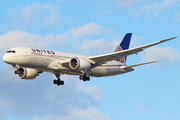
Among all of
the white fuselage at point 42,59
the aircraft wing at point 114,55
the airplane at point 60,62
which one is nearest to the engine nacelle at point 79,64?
the airplane at point 60,62

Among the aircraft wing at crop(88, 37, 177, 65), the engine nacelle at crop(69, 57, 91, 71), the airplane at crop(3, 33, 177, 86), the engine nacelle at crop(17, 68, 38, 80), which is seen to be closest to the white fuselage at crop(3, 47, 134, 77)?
the airplane at crop(3, 33, 177, 86)

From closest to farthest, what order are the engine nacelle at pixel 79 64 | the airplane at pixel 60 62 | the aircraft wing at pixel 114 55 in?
the aircraft wing at pixel 114 55 < the airplane at pixel 60 62 < the engine nacelle at pixel 79 64

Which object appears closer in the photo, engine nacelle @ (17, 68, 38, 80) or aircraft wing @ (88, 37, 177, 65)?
aircraft wing @ (88, 37, 177, 65)

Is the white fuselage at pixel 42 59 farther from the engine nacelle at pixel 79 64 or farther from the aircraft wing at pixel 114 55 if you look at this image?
the aircraft wing at pixel 114 55

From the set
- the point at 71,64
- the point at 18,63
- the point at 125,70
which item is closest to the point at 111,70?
the point at 125,70

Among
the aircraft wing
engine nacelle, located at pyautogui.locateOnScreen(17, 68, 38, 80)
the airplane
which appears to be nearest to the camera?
the aircraft wing

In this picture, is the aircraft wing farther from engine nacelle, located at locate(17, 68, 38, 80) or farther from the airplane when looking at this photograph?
engine nacelle, located at locate(17, 68, 38, 80)

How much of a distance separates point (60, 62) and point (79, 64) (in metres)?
2.90

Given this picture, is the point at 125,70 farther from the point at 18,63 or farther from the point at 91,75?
the point at 18,63

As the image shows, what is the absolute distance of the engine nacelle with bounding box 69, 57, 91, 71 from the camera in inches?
1660

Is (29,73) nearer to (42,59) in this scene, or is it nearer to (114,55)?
(42,59)

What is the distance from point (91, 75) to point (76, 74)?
2569 mm

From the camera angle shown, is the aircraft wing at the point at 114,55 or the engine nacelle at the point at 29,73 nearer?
the aircraft wing at the point at 114,55

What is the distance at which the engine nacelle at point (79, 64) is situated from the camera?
42.2 meters
